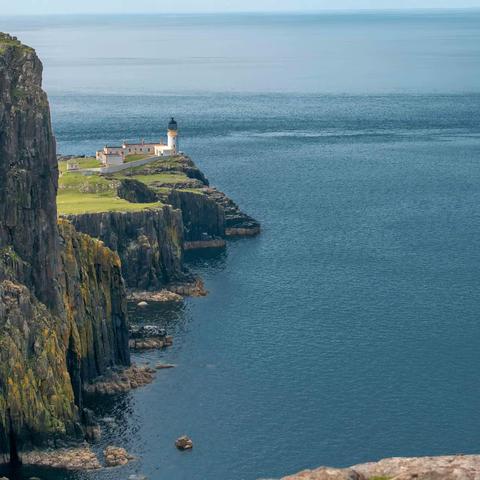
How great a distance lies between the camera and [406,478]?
63875 mm

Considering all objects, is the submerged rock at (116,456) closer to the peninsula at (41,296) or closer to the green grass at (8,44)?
the peninsula at (41,296)

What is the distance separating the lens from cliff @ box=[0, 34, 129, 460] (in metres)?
125

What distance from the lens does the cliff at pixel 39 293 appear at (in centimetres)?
12512

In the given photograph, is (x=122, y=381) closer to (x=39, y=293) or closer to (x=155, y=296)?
(x=39, y=293)

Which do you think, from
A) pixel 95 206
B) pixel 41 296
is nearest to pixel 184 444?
pixel 41 296

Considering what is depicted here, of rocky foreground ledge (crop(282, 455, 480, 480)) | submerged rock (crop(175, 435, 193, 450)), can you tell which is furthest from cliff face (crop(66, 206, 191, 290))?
rocky foreground ledge (crop(282, 455, 480, 480))

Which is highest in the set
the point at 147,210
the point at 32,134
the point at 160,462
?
the point at 32,134

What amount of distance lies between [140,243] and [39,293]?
56363 millimetres

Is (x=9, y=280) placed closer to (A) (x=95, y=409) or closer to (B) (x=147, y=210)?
(A) (x=95, y=409)

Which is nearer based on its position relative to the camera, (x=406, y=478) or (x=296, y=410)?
(x=406, y=478)

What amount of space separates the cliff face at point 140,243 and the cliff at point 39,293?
35.8 m

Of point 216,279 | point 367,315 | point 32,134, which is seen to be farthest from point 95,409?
point 216,279

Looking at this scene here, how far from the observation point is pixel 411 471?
64125 mm

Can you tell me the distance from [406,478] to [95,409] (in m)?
76.6
